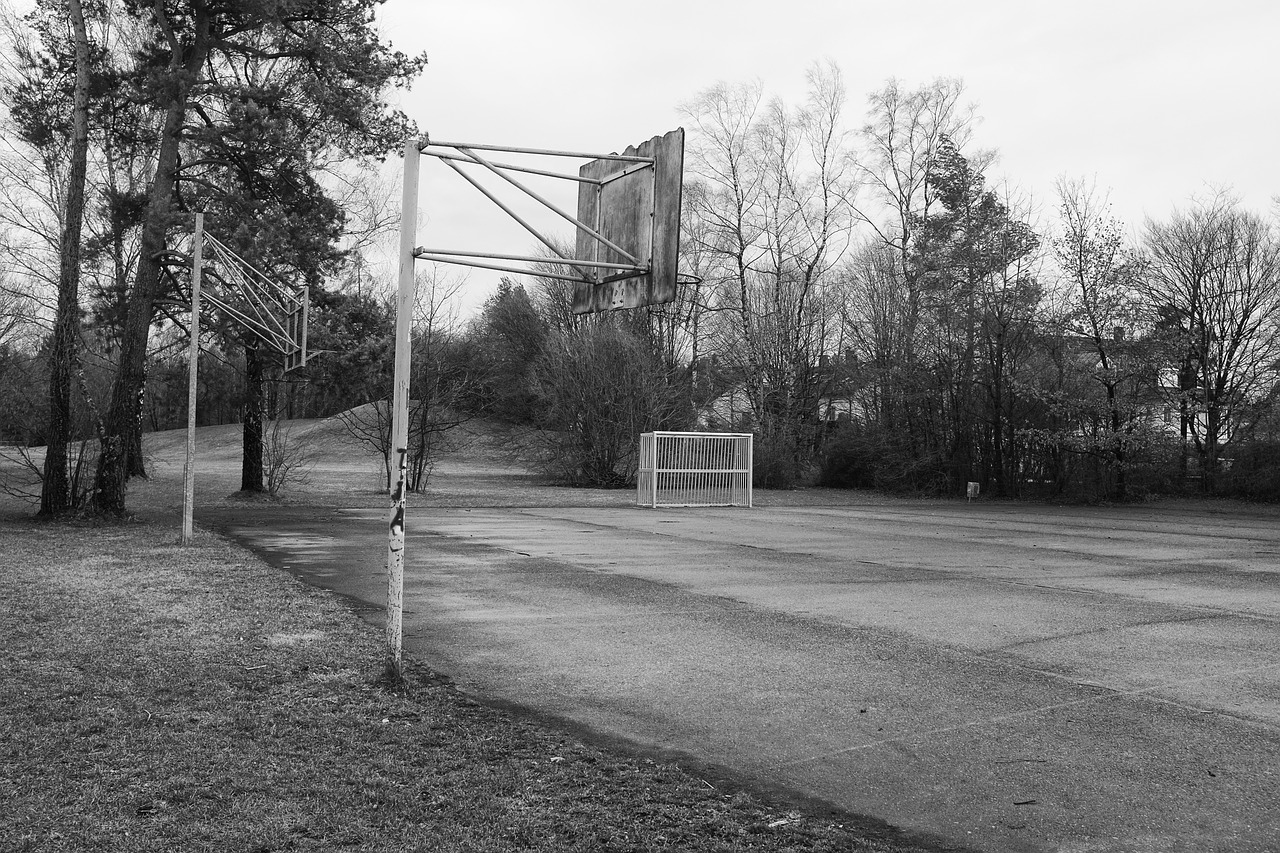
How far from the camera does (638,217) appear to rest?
22.3ft

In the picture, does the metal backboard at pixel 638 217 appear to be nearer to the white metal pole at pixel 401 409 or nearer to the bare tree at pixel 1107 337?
the white metal pole at pixel 401 409

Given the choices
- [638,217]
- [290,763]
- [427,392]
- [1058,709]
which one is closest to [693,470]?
[427,392]

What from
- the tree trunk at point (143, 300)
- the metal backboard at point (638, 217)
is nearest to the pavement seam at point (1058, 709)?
the metal backboard at point (638, 217)

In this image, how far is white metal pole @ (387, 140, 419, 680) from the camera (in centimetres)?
554

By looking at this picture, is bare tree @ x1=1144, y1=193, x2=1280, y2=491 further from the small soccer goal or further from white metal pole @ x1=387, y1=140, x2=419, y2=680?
white metal pole @ x1=387, y1=140, x2=419, y2=680

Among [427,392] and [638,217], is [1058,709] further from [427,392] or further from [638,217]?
[427,392]

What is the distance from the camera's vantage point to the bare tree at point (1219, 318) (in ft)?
99.0

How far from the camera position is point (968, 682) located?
20.0 feet

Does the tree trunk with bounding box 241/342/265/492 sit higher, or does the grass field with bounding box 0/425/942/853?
the tree trunk with bounding box 241/342/265/492

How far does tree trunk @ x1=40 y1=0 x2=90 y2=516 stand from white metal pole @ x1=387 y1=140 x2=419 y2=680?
1284 centimetres

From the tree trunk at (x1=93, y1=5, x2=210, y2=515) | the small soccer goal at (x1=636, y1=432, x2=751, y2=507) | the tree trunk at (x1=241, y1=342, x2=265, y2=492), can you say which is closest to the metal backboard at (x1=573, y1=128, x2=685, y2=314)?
the tree trunk at (x1=93, y1=5, x2=210, y2=515)

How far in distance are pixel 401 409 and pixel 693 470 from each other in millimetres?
20792

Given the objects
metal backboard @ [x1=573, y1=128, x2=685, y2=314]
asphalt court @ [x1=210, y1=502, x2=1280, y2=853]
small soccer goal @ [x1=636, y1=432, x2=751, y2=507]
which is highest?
metal backboard @ [x1=573, y1=128, x2=685, y2=314]

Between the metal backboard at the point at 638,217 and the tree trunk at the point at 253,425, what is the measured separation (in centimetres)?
1703
